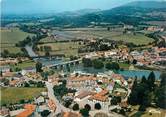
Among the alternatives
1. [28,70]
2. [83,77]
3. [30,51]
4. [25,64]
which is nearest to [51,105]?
[83,77]

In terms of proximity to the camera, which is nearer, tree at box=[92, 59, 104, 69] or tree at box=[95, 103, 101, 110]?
tree at box=[95, 103, 101, 110]

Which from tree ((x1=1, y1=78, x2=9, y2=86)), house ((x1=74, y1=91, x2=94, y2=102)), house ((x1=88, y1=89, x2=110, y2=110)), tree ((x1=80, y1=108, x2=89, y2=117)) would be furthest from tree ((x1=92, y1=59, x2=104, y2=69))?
tree ((x1=80, y1=108, x2=89, y2=117))

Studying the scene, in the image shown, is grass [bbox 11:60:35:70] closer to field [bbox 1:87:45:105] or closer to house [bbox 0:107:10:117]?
field [bbox 1:87:45:105]

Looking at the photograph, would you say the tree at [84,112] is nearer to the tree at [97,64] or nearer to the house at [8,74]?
the house at [8,74]

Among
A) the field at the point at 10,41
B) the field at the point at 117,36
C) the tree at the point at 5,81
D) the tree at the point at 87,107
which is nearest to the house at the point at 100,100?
the tree at the point at 87,107

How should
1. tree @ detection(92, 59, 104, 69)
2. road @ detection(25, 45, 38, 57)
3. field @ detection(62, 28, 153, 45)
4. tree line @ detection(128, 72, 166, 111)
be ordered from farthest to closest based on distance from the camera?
1. field @ detection(62, 28, 153, 45)
2. road @ detection(25, 45, 38, 57)
3. tree @ detection(92, 59, 104, 69)
4. tree line @ detection(128, 72, 166, 111)

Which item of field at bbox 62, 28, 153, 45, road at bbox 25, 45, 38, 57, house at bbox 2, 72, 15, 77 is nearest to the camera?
house at bbox 2, 72, 15, 77

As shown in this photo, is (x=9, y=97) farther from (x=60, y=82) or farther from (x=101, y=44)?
(x=101, y=44)

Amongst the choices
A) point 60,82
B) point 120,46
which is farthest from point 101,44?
point 60,82
